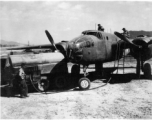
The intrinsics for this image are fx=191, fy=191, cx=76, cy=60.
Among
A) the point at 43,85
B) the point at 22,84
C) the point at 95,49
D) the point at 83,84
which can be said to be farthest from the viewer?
the point at 95,49

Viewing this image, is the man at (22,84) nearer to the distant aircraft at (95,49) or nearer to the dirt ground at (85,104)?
the dirt ground at (85,104)

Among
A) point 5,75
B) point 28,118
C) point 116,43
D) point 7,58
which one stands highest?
point 116,43

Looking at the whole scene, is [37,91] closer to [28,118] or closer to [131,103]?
[28,118]

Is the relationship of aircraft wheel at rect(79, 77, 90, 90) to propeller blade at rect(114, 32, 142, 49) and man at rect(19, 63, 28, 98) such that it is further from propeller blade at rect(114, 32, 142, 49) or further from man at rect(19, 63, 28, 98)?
propeller blade at rect(114, 32, 142, 49)

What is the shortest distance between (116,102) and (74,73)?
24.8 ft

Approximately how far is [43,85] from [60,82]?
Answer: 118 centimetres

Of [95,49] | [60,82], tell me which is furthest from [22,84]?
[95,49]

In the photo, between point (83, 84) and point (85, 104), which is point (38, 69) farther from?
point (85, 104)

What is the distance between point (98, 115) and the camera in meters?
6.98

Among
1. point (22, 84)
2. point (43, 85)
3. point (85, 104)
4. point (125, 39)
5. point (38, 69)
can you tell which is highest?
point (125, 39)

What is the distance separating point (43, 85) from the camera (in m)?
11.3

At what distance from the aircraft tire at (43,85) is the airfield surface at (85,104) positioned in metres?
0.57

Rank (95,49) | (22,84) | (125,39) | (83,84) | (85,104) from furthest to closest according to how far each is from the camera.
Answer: (125,39) → (95,49) → (83,84) → (22,84) → (85,104)

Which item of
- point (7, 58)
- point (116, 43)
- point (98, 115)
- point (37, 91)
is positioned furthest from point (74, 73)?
point (98, 115)
